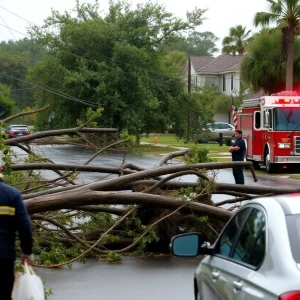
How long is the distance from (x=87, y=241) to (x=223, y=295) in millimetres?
6620

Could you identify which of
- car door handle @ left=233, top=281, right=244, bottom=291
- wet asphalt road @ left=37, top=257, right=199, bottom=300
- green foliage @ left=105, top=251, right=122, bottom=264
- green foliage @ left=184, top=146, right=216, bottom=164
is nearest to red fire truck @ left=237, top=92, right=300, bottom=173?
green foliage @ left=184, top=146, right=216, bottom=164

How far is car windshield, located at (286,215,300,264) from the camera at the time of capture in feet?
15.6

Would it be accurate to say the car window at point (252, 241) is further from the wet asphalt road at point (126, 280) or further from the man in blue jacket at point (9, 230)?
the wet asphalt road at point (126, 280)

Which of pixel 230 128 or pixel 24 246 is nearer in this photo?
pixel 24 246

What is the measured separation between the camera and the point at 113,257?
1173 centimetres

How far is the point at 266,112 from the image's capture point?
101 ft

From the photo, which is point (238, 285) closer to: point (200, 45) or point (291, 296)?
point (291, 296)

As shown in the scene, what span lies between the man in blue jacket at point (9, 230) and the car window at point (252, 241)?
165 centimetres

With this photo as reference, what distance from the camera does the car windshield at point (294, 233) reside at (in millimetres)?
4750

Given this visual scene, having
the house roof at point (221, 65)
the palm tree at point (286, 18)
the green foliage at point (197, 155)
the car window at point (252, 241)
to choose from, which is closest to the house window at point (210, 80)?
the house roof at point (221, 65)

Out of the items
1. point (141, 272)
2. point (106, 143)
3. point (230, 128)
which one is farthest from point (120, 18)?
point (141, 272)

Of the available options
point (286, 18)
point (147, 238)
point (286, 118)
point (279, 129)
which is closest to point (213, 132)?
point (286, 18)

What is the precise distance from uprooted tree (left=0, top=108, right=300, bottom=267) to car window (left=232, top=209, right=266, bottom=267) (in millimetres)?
5633

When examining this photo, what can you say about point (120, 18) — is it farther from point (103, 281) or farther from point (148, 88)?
point (103, 281)
